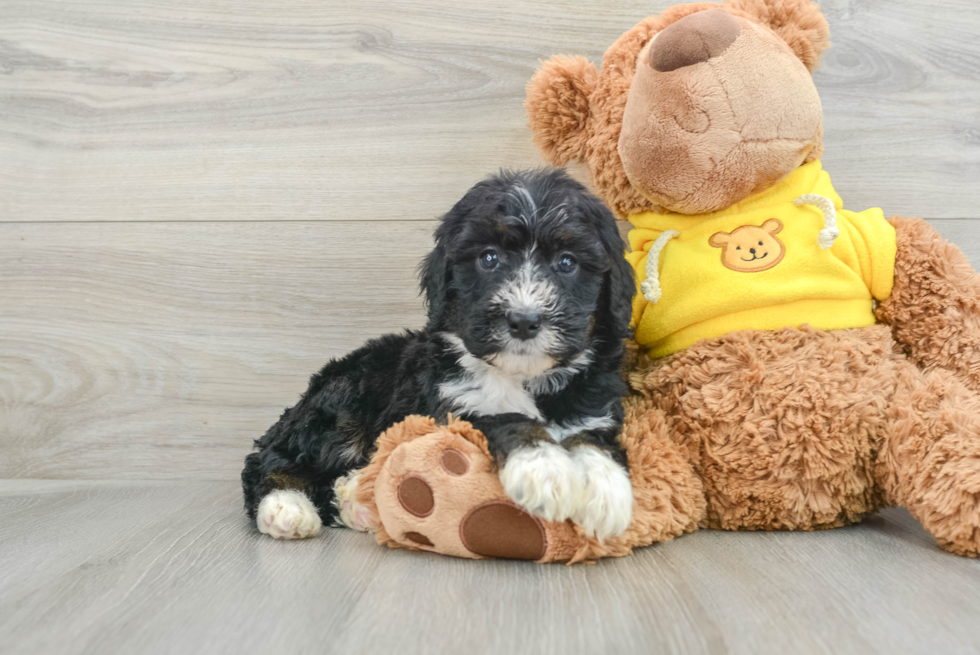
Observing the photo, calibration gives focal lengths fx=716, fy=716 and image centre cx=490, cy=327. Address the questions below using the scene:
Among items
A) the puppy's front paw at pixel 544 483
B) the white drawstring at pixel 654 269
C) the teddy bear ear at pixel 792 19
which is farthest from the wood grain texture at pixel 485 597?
the teddy bear ear at pixel 792 19

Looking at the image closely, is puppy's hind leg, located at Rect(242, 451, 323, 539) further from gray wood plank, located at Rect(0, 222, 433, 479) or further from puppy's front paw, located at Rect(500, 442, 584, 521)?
puppy's front paw, located at Rect(500, 442, 584, 521)

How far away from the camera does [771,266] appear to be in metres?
1.69

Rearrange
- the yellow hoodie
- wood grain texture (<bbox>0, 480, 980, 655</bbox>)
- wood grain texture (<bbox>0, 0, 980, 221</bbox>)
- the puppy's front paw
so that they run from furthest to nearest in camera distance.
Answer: wood grain texture (<bbox>0, 0, 980, 221</bbox>)
the yellow hoodie
the puppy's front paw
wood grain texture (<bbox>0, 480, 980, 655</bbox>)

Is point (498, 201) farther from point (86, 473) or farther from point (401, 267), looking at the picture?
point (86, 473)

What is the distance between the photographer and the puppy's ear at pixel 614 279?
161 centimetres

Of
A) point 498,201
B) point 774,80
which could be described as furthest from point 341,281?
point 774,80

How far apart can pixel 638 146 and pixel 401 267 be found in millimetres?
945

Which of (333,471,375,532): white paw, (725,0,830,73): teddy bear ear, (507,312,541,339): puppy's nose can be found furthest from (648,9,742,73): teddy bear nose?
(333,471,375,532): white paw

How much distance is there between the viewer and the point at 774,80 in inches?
63.4

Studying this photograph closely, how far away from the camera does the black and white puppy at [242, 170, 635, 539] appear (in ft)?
4.58

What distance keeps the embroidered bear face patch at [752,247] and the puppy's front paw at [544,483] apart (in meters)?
0.69

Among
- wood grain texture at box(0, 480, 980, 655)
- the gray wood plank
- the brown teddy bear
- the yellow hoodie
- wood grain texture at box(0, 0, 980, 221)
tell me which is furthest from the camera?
the gray wood plank

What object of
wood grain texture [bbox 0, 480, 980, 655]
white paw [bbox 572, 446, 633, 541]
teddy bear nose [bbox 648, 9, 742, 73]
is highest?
teddy bear nose [bbox 648, 9, 742, 73]

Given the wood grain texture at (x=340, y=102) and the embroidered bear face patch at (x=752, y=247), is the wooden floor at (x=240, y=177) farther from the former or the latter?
the embroidered bear face patch at (x=752, y=247)
